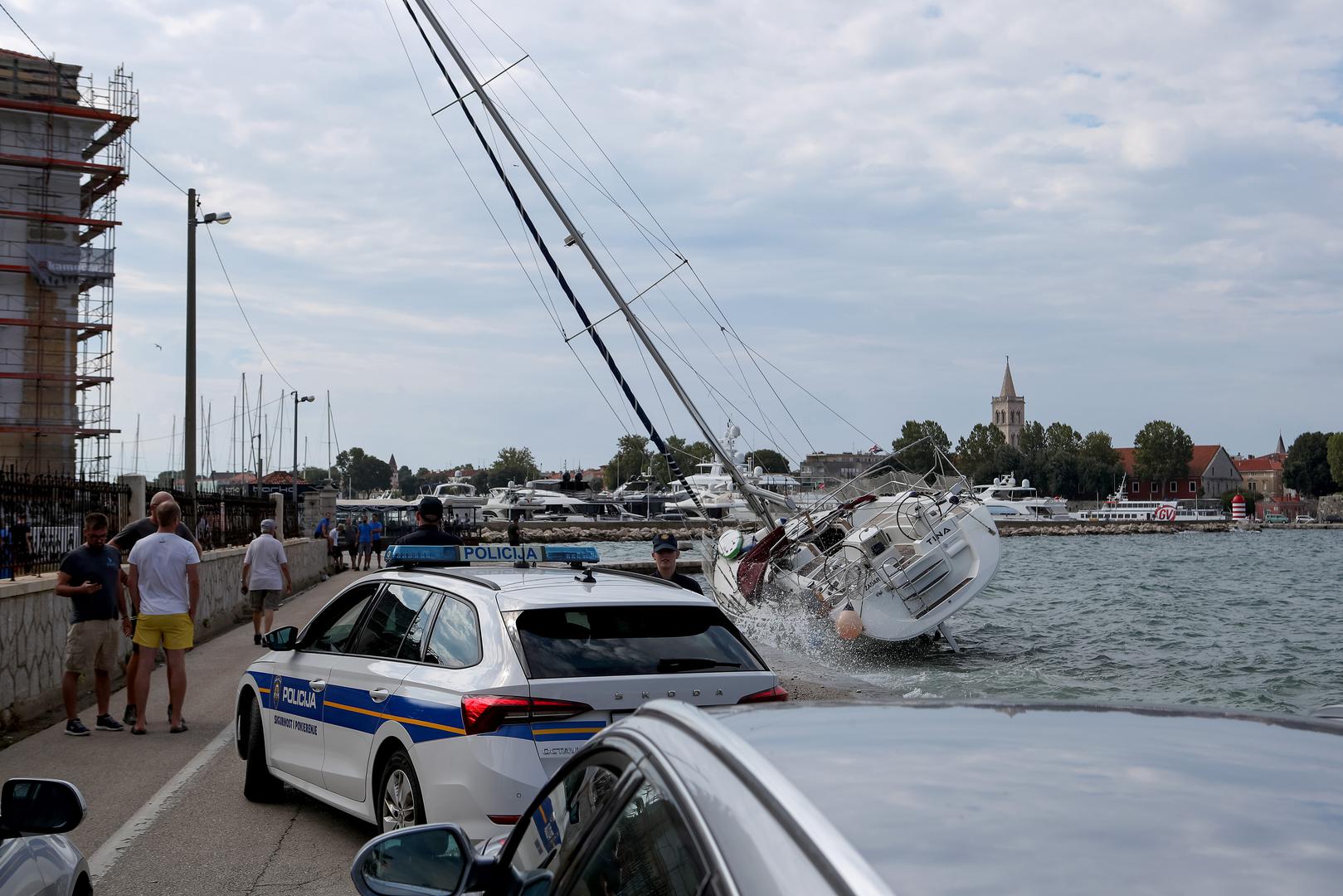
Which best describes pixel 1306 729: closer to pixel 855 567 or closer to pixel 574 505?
pixel 855 567

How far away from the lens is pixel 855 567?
89.4ft

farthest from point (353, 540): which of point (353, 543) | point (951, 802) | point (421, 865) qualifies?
point (951, 802)

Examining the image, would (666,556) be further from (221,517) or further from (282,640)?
(221,517)

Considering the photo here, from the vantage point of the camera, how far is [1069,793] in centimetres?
204

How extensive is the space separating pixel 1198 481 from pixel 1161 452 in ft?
29.0

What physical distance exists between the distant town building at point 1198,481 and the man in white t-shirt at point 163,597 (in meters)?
178

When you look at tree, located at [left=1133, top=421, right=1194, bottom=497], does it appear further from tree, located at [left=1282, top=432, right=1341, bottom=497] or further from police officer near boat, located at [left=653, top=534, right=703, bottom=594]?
police officer near boat, located at [left=653, top=534, right=703, bottom=594]

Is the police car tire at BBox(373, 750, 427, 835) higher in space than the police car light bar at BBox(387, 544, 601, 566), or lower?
lower

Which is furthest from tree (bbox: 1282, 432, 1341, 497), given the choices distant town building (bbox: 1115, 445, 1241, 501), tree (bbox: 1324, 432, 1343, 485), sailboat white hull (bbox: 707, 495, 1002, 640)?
sailboat white hull (bbox: 707, 495, 1002, 640)

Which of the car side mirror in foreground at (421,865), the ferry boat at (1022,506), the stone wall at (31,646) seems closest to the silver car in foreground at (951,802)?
the car side mirror in foreground at (421,865)

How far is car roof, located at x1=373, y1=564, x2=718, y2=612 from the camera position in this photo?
6.61 metres

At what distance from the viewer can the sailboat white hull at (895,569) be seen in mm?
26953

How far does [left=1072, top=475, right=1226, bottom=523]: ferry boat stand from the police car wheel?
142 meters

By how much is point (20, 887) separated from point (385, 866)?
120cm
